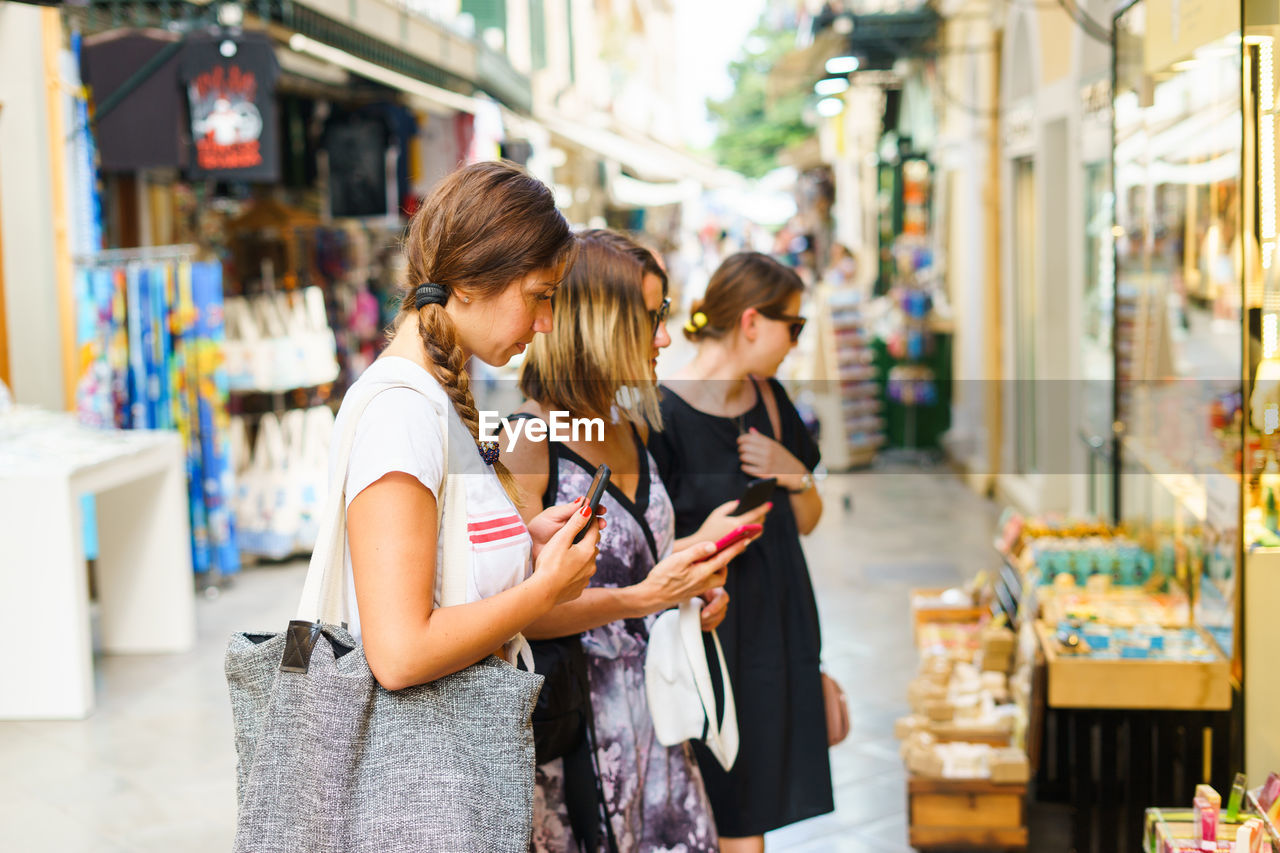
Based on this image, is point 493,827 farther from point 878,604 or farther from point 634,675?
point 878,604

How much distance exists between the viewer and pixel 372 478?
152 cm

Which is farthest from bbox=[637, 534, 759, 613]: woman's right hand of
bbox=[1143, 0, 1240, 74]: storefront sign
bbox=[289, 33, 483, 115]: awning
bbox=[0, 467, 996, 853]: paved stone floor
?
bbox=[289, 33, 483, 115]: awning

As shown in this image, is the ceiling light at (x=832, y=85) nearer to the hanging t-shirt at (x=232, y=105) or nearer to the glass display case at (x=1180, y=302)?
the hanging t-shirt at (x=232, y=105)

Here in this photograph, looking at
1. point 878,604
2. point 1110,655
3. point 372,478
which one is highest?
point 372,478

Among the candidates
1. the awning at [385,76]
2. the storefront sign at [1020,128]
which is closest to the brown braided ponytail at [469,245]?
the awning at [385,76]

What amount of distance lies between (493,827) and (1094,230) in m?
6.16

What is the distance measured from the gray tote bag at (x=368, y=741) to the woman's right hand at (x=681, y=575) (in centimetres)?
58

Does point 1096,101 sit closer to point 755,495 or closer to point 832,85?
point 832,85

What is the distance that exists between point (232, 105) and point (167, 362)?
1.38 m

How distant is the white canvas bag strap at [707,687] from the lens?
7.62 feet

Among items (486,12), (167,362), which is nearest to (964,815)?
(167,362)

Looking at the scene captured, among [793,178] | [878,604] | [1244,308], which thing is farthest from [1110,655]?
[793,178]

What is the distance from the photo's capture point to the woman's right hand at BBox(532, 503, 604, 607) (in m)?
1.66

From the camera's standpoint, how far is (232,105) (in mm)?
6594
